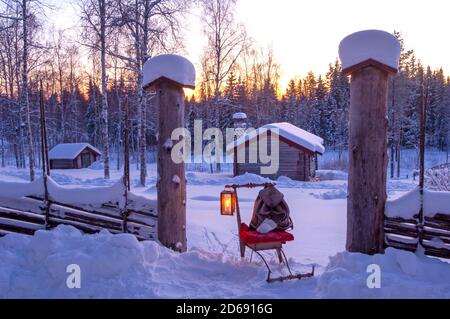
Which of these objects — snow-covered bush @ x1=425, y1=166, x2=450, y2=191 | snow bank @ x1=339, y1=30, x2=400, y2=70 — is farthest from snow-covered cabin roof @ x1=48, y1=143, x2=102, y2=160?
snow bank @ x1=339, y1=30, x2=400, y2=70

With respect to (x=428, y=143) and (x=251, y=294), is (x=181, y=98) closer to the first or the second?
(x=251, y=294)

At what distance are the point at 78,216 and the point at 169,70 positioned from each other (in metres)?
2.58

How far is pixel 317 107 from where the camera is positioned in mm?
49188

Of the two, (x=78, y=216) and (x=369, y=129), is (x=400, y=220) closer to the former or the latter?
(x=369, y=129)

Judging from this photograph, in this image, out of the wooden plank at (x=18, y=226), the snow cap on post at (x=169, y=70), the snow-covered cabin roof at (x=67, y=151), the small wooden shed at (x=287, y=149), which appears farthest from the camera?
the snow-covered cabin roof at (x=67, y=151)

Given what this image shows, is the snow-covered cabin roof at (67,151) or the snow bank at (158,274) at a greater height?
the snow-covered cabin roof at (67,151)

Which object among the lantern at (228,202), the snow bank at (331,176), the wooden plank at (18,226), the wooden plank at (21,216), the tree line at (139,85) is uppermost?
the tree line at (139,85)

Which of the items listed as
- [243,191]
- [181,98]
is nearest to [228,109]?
[243,191]

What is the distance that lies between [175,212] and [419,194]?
10.3 ft

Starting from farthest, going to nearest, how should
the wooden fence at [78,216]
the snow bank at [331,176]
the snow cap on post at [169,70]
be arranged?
the snow bank at [331,176], the wooden fence at [78,216], the snow cap on post at [169,70]

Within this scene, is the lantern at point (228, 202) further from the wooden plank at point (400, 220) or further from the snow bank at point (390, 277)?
the wooden plank at point (400, 220)

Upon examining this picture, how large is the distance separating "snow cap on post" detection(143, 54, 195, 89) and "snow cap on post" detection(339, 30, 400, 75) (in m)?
2.13

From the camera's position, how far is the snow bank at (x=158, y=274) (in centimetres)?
360

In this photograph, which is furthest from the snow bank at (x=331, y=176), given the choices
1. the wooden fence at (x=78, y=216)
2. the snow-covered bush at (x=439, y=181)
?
the wooden fence at (x=78, y=216)
